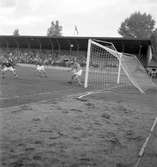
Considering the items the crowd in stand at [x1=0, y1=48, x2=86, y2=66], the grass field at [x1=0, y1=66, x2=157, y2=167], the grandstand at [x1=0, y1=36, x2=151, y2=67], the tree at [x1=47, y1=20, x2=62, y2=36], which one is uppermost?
the tree at [x1=47, y1=20, x2=62, y2=36]

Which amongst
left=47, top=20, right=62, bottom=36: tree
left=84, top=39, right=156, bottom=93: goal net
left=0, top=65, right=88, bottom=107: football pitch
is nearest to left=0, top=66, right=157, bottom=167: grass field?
left=0, top=65, right=88, bottom=107: football pitch

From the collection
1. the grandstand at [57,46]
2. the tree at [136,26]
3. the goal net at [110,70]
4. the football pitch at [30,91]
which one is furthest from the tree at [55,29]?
the football pitch at [30,91]

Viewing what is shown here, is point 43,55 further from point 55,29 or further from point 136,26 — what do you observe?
point 55,29

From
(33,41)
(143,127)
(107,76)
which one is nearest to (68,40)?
(33,41)

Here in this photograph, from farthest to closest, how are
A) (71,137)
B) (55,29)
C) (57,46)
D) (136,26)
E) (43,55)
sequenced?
(55,29)
(136,26)
(43,55)
(57,46)
(71,137)

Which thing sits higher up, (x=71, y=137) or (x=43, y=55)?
(x=43, y=55)

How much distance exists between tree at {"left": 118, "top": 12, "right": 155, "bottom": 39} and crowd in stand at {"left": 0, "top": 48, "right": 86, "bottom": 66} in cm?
4641

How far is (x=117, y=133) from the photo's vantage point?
6461 millimetres

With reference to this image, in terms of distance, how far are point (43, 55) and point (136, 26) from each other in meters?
51.6

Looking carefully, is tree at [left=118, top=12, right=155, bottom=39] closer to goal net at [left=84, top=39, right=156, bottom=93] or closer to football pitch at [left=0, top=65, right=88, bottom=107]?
goal net at [left=84, top=39, right=156, bottom=93]

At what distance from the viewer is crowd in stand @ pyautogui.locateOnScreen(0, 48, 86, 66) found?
Answer: 188 feet

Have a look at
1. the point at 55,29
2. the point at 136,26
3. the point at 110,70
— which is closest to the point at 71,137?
the point at 110,70

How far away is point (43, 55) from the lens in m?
65.3

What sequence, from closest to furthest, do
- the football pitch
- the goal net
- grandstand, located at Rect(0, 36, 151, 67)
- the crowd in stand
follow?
the football pitch, the goal net, grandstand, located at Rect(0, 36, 151, 67), the crowd in stand
